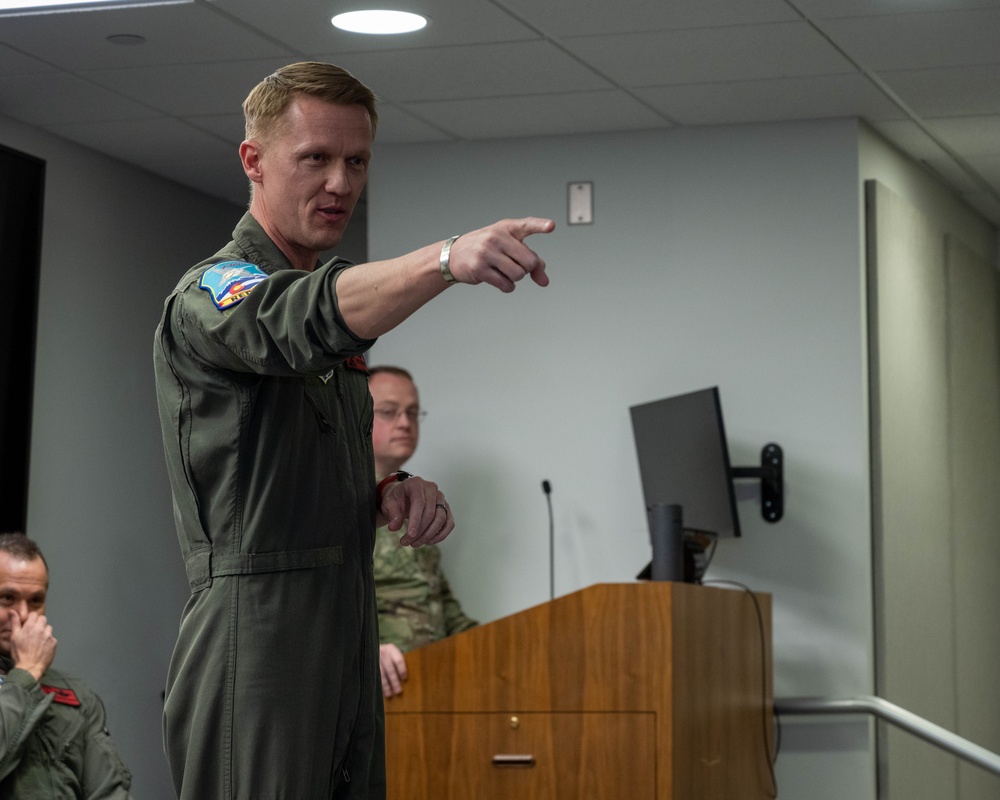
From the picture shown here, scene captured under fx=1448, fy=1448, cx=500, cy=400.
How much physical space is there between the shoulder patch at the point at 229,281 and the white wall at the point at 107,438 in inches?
143

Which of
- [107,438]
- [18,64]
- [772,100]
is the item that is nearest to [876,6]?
[772,100]

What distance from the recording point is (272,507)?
1369 millimetres

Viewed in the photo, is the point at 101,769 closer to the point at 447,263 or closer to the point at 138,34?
the point at 138,34

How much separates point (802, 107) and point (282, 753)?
357 cm

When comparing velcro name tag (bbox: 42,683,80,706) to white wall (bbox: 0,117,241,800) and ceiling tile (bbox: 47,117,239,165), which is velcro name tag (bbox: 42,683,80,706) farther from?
ceiling tile (bbox: 47,117,239,165)

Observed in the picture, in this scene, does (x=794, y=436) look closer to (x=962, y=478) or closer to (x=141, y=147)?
(x=962, y=478)

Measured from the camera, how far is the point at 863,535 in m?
4.53

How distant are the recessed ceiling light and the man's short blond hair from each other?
222cm

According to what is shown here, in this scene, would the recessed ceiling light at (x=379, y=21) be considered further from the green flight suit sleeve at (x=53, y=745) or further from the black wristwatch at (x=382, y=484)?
the black wristwatch at (x=382, y=484)

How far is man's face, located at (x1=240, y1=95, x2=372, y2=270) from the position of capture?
1446 mm

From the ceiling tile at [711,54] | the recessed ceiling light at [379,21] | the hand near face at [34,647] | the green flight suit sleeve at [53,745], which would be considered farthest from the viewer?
the ceiling tile at [711,54]

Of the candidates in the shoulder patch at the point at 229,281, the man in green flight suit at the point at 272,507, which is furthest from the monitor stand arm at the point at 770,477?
the shoulder patch at the point at 229,281

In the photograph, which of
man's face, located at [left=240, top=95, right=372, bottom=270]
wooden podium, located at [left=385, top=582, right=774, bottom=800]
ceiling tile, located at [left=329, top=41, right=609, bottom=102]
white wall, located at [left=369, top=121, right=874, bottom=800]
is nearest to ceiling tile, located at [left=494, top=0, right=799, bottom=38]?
ceiling tile, located at [left=329, top=41, right=609, bottom=102]

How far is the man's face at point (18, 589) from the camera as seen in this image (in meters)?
3.62
